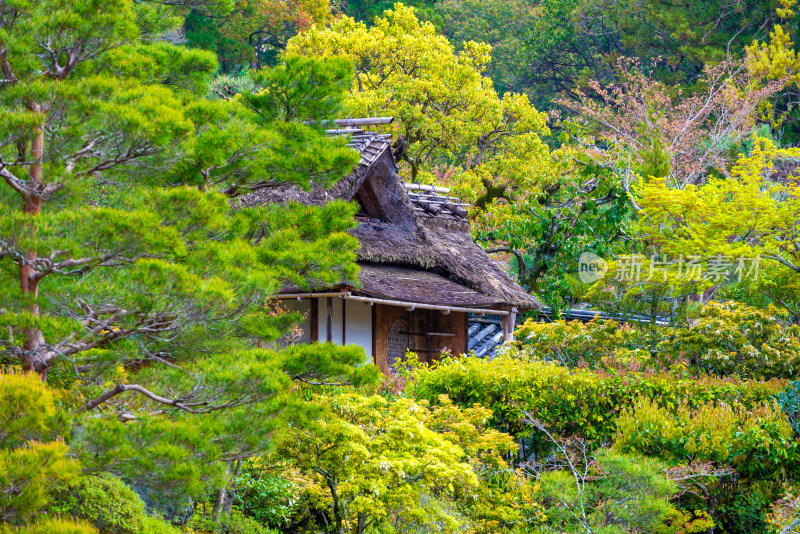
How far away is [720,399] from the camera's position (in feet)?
31.2

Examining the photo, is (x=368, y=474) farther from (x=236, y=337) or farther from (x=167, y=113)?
(x=167, y=113)

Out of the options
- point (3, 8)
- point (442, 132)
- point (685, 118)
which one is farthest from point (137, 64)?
point (685, 118)

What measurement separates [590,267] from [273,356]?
11.9 m

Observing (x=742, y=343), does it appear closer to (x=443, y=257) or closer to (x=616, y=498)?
(x=616, y=498)

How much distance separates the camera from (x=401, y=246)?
48.3 ft

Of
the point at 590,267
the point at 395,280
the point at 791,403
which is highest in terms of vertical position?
the point at 395,280

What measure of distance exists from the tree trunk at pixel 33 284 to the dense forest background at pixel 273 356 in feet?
0.05

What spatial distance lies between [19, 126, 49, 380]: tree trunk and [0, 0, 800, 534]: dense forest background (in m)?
0.02

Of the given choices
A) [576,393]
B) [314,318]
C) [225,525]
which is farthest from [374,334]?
[225,525]

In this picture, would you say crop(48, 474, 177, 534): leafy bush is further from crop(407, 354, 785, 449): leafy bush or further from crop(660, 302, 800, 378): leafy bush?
crop(660, 302, 800, 378): leafy bush

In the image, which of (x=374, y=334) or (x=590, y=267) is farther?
(x=590, y=267)

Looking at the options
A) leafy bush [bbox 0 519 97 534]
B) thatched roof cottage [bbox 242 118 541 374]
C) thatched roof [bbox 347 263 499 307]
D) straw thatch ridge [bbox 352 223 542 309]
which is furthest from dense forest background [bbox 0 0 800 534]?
Result: straw thatch ridge [bbox 352 223 542 309]

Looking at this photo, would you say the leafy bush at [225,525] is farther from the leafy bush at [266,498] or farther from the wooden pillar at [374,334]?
the wooden pillar at [374,334]

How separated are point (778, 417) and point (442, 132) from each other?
48.5ft
